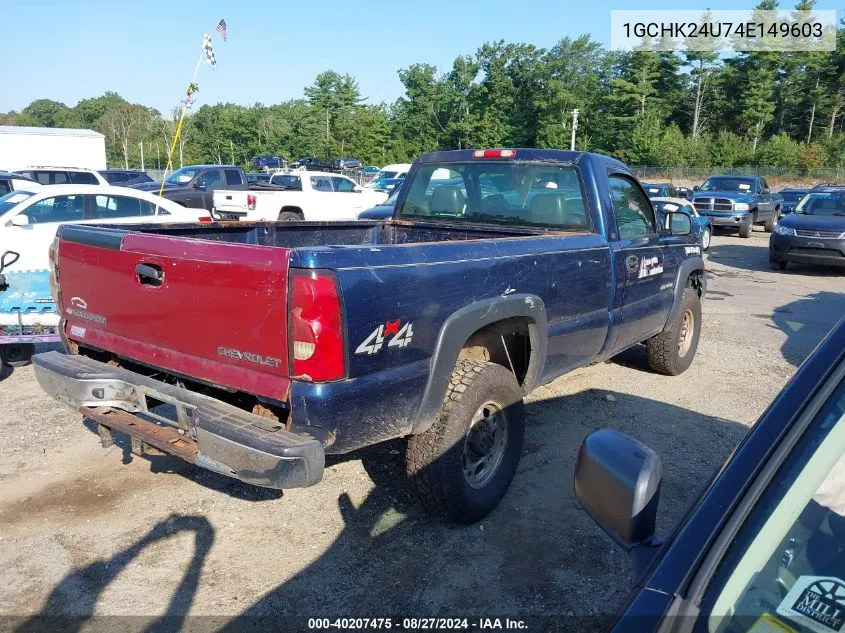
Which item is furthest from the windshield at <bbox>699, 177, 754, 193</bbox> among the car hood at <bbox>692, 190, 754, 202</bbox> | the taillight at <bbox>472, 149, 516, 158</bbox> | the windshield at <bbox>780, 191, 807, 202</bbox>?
the taillight at <bbox>472, 149, 516, 158</bbox>

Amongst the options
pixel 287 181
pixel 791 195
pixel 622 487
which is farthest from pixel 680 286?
pixel 791 195

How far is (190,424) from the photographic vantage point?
303 cm

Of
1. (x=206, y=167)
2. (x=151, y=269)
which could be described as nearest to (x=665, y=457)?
(x=151, y=269)

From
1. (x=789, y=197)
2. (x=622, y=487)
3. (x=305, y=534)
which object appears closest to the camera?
(x=622, y=487)

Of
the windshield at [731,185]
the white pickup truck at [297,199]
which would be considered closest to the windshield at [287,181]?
the white pickup truck at [297,199]

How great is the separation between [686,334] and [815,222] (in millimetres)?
8932

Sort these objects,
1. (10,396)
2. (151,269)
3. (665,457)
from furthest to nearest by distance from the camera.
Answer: (10,396) < (665,457) < (151,269)

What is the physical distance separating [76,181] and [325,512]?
16.9m

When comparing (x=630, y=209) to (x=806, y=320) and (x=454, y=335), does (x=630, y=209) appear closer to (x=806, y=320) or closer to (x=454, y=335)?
(x=454, y=335)

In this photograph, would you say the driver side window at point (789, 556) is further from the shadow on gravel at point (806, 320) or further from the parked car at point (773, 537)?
the shadow on gravel at point (806, 320)

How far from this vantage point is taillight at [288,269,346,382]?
2.70m

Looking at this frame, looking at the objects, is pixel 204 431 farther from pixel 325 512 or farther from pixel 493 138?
pixel 493 138

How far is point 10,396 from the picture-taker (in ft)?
18.9

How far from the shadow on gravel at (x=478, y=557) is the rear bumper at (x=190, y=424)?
72 cm
